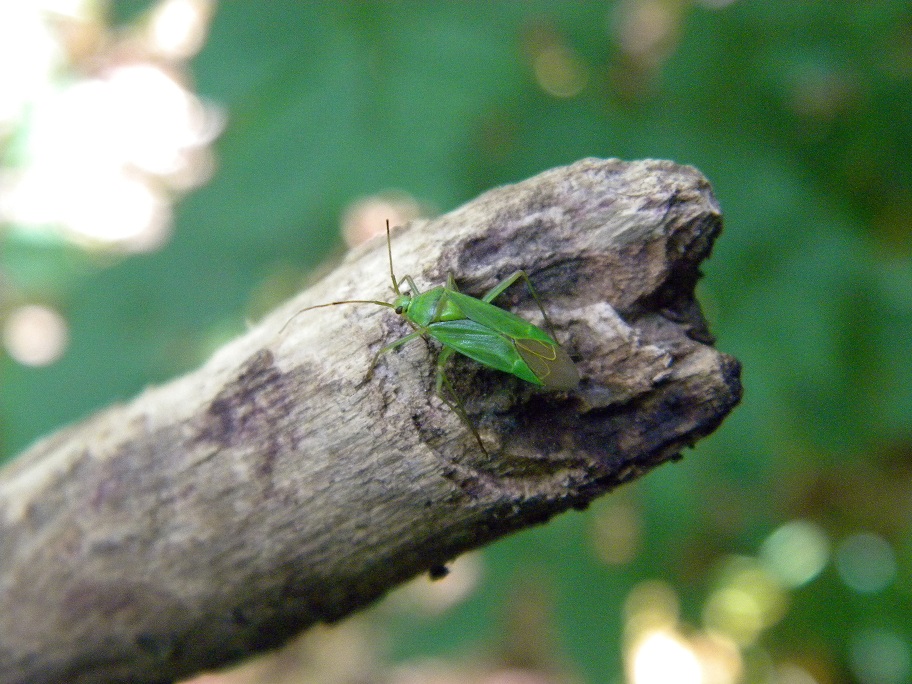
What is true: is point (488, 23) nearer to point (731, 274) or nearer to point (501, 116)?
point (501, 116)

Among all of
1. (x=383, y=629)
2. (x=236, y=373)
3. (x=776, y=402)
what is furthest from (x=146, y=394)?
(x=383, y=629)

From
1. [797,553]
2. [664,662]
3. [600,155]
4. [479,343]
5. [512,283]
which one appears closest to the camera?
[512,283]

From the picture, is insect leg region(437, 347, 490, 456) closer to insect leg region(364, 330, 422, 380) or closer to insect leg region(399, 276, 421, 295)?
insect leg region(364, 330, 422, 380)

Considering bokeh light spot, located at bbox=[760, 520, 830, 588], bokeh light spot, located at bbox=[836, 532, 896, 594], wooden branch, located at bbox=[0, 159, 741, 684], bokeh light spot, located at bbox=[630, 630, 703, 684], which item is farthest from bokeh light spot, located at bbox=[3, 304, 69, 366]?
bokeh light spot, located at bbox=[836, 532, 896, 594]

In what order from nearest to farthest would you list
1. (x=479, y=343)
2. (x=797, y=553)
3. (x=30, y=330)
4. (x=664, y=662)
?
(x=479, y=343) < (x=797, y=553) < (x=30, y=330) < (x=664, y=662)

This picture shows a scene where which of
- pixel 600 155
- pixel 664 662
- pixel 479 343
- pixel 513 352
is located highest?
pixel 600 155

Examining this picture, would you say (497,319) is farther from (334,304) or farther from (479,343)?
(334,304)

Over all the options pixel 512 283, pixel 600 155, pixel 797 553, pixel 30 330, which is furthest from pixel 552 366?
pixel 30 330
